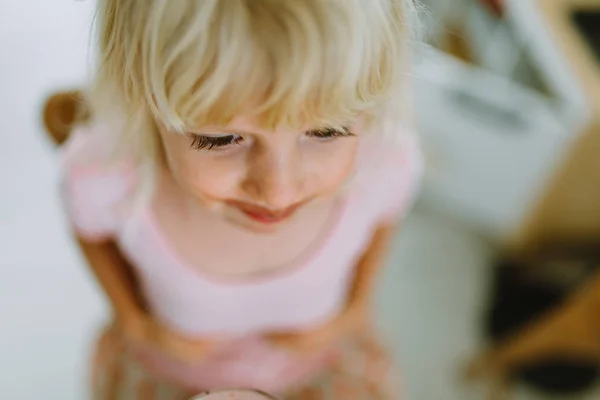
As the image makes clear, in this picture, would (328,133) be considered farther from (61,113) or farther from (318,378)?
(318,378)

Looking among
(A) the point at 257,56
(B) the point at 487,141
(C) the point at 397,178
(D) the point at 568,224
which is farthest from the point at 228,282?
(D) the point at 568,224

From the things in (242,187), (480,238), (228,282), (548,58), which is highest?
(548,58)

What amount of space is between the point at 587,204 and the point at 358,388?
71cm

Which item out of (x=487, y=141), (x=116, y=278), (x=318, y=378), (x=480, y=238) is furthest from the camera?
(x=480, y=238)

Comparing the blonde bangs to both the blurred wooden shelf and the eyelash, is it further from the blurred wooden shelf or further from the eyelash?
the blurred wooden shelf

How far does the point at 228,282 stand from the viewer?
78 cm

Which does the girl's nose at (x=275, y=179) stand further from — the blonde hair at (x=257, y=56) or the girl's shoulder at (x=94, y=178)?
the girl's shoulder at (x=94, y=178)

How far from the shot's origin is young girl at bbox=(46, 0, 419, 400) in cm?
45

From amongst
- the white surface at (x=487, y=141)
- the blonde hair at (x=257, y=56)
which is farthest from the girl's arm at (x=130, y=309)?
the white surface at (x=487, y=141)

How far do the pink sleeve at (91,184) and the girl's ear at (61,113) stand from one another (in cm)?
5

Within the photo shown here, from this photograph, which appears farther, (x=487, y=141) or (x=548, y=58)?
(x=487, y=141)

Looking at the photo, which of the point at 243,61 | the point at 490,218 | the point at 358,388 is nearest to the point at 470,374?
the point at 490,218

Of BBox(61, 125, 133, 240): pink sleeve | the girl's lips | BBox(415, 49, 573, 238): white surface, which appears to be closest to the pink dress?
BBox(61, 125, 133, 240): pink sleeve

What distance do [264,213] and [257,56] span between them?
19 cm
